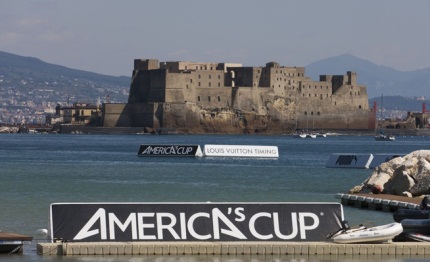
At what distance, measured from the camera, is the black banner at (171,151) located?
284ft

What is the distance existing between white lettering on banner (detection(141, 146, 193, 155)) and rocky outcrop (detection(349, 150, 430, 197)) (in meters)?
47.7

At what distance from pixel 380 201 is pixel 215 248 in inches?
530

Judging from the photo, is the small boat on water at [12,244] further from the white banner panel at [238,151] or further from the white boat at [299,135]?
the white boat at [299,135]

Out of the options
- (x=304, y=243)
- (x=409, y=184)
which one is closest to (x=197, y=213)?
(x=304, y=243)

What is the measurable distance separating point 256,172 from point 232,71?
116 m

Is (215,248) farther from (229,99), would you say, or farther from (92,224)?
(229,99)

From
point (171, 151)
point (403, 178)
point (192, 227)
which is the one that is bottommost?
point (171, 151)

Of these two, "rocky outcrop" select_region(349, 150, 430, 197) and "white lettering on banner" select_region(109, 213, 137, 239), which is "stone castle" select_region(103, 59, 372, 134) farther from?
"white lettering on banner" select_region(109, 213, 137, 239)

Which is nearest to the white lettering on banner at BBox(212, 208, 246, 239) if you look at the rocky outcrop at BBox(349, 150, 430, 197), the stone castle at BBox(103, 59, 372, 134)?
the rocky outcrop at BBox(349, 150, 430, 197)

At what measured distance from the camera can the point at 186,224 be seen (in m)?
21.8

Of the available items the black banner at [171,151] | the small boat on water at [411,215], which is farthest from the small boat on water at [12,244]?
the black banner at [171,151]

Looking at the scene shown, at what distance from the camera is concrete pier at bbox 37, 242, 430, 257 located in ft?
69.9

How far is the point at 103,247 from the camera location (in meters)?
21.3

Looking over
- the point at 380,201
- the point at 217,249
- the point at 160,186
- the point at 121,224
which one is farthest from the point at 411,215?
the point at 160,186
